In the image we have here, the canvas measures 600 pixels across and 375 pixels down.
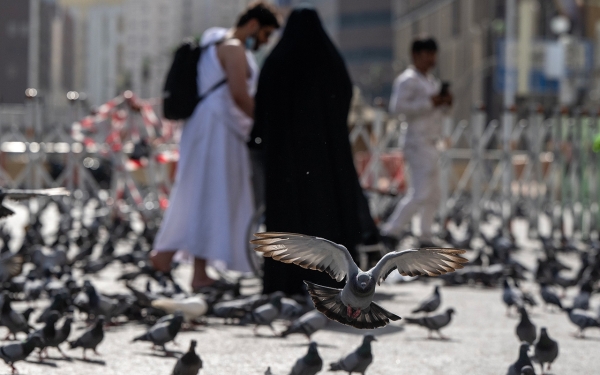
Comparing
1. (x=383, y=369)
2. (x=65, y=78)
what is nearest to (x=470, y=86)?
(x=65, y=78)

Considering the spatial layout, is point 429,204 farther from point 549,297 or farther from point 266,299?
point 266,299

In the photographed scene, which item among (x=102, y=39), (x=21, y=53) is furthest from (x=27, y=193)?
(x=21, y=53)

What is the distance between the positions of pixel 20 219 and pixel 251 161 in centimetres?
1007

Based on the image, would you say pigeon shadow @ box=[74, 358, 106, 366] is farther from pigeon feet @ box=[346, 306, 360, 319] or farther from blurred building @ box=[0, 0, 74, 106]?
blurred building @ box=[0, 0, 74, 106]

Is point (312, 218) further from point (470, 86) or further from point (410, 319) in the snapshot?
point (470, 86)

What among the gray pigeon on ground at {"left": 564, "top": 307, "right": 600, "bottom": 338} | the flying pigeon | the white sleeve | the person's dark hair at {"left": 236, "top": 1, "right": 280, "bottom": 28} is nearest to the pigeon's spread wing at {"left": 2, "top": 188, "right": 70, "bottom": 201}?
the flying pigeon

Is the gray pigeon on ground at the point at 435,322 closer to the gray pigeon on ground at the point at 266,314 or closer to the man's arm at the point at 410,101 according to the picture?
the gray pigeon on ground at the point at 266,314

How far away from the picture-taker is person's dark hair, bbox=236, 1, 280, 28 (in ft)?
27.1

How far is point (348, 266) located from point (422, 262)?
0.96 ft

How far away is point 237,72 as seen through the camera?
823 cm

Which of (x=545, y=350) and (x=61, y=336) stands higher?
(x=61, y=336)

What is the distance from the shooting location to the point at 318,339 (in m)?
6.84

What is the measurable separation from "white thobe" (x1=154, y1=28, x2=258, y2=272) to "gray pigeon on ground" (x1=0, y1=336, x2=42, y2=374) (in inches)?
106

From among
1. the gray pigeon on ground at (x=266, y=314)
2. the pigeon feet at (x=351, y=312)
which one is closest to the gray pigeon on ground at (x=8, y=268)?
the gray pigeon on ground at (x=266, y=314)
